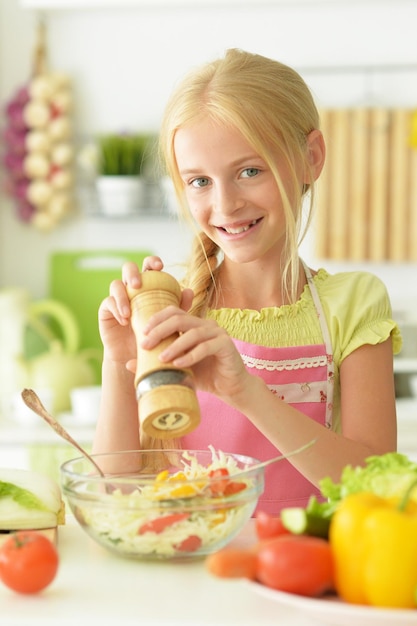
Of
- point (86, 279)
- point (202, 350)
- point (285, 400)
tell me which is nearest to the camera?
point (202, 350)

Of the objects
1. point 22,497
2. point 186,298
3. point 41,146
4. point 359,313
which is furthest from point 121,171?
point 22,497

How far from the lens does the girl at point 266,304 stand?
47.3 inches

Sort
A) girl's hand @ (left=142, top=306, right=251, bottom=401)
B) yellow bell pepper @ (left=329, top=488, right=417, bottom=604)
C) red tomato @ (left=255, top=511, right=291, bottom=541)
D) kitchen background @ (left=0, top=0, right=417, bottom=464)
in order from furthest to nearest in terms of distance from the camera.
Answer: kitchen background @ (left=0, top=0, right=417, bottom=464) < girl's hand @ (left=142, top=306, right=251, bottom=401) < red tomato @ (left=255, top=511, right=291, bottom=541) < yellow bell pepper @ (left=329, top=488, right=417, bottom=604)

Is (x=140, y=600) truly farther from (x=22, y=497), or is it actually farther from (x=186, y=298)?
(x=186, y=298)

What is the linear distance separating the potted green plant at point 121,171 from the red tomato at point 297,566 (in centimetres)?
215

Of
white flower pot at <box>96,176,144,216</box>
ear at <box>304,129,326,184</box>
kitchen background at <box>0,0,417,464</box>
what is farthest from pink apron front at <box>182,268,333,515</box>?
white flower pot at <box>96,176,144,216</box>

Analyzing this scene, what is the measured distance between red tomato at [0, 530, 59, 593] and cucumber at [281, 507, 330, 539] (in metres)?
0.20

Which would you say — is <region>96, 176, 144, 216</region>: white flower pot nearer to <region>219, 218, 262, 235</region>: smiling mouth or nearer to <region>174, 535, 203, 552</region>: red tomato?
<region>219, 218, 262, 235</region>: smiling mouth

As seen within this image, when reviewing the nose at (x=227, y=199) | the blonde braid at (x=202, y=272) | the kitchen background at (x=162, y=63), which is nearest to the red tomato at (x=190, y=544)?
the nose at (x=227, y=199)

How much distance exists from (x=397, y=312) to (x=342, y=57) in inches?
29.4

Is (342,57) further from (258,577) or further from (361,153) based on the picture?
(258,577)

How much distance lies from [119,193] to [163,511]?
6.68 feet

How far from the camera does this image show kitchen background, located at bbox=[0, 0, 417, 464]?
2768mm

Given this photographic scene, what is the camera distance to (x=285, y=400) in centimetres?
140
